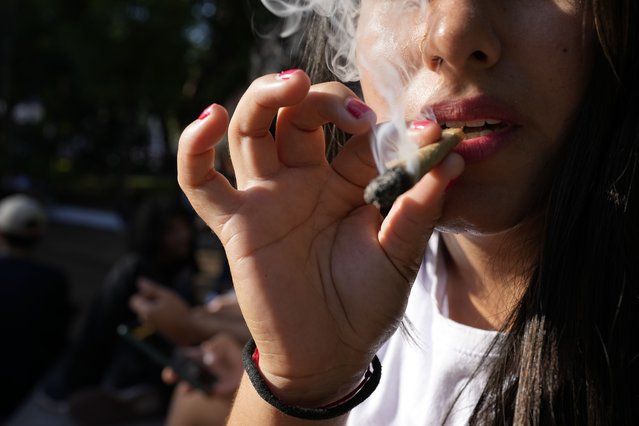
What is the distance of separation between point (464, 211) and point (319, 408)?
19.4 inches

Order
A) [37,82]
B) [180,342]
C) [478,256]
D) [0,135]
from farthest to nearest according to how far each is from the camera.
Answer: [37,82] → [0,135] → [180,342] → [478,256]

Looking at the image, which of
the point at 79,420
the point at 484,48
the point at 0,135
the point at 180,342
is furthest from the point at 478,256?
the point at 0,135

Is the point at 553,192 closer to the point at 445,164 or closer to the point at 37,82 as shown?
the point at 445,164

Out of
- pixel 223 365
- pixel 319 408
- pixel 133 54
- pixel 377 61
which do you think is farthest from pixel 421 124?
pixel 133 54

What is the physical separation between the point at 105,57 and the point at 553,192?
12.8 meters

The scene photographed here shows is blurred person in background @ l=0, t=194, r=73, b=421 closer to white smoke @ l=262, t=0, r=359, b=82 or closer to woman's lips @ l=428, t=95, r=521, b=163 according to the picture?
white smoke @ l=262, t=0, r=359, b=82

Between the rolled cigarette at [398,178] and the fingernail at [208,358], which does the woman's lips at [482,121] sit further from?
the fingernail at [208,358]

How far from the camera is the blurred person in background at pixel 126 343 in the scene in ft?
15.9

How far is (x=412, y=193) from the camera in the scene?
127cm

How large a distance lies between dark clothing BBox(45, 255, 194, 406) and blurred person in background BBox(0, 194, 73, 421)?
235 millimetres

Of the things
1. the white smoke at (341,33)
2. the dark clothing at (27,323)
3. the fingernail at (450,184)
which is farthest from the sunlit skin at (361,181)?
the dark clothing at (27,323)

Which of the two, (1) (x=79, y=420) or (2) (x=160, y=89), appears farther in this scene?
(2) (x=160, y=89)

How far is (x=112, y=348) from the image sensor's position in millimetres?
5074

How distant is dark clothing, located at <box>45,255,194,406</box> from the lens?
489 cm
